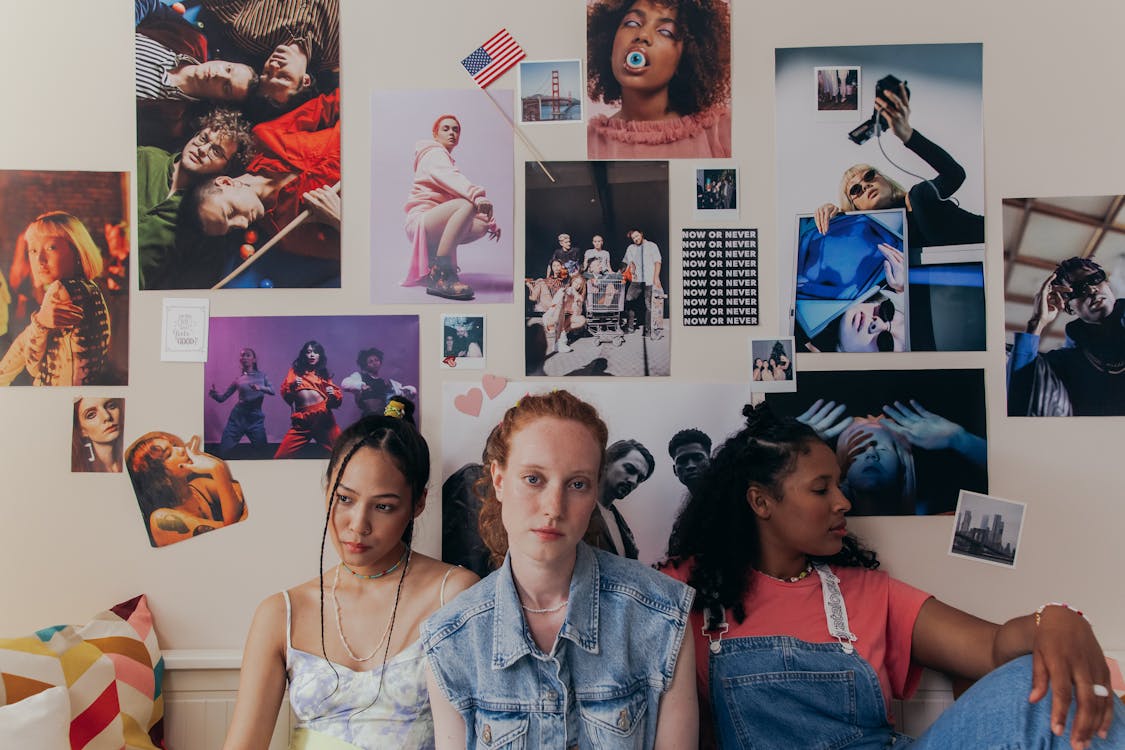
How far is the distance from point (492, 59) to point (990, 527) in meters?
1.42

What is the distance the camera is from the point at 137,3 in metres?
1.71

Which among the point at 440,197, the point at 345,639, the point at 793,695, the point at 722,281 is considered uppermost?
the point at 440,197

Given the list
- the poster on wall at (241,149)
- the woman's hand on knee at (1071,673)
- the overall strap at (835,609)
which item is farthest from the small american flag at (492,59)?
the woman's hand on knee at (1071,673)

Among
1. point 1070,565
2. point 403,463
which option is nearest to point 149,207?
point 403,463

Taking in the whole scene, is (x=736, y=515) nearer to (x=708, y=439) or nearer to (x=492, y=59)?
(x=708, y=439)

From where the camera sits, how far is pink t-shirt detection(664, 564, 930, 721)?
146cm

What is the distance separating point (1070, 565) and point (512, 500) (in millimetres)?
1220

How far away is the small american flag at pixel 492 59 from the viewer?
1.66 metres

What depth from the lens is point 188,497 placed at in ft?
5.50

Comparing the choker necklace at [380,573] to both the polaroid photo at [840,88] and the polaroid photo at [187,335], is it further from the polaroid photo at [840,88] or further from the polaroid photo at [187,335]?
the polaroid photo at [840,88]

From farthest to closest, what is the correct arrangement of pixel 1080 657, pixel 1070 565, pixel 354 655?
pixel 1070 565 < pixel 354 655 < pixel 1080 657

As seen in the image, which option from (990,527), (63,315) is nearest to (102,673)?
(63,315)

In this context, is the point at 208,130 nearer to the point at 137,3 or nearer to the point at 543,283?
the point at 137,3

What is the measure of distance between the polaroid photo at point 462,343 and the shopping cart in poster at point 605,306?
0.23m
